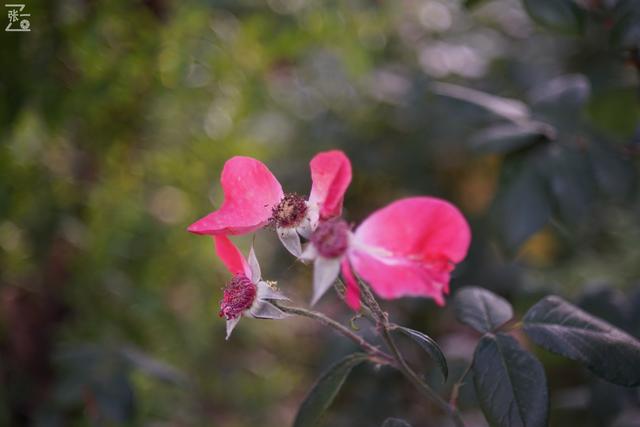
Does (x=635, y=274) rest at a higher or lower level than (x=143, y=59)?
lower

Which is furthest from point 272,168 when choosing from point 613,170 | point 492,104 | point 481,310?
point 481,310

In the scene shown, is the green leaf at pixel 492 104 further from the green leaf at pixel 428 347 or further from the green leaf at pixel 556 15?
the green leaf at pixel 428 347

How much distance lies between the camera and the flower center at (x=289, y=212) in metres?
0.54

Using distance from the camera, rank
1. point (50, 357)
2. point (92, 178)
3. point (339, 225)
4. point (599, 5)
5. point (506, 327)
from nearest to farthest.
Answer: point (339, 225) → point (506, 327) → point (599, 5) → point (50, 357) → point (92, 178)

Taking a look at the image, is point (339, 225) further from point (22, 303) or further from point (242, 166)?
point (22, 303)

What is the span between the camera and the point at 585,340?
581mm

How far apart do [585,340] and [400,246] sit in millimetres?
216

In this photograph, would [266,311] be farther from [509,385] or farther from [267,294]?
[509,385]

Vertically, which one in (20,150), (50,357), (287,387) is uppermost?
(20,150)

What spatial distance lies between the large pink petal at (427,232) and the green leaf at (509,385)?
5.4 inches

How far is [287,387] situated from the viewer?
1.55 meters

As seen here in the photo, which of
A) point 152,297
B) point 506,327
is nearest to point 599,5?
point 506,327

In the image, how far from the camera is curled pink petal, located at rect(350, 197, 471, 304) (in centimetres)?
48

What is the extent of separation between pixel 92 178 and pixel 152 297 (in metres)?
0.29
